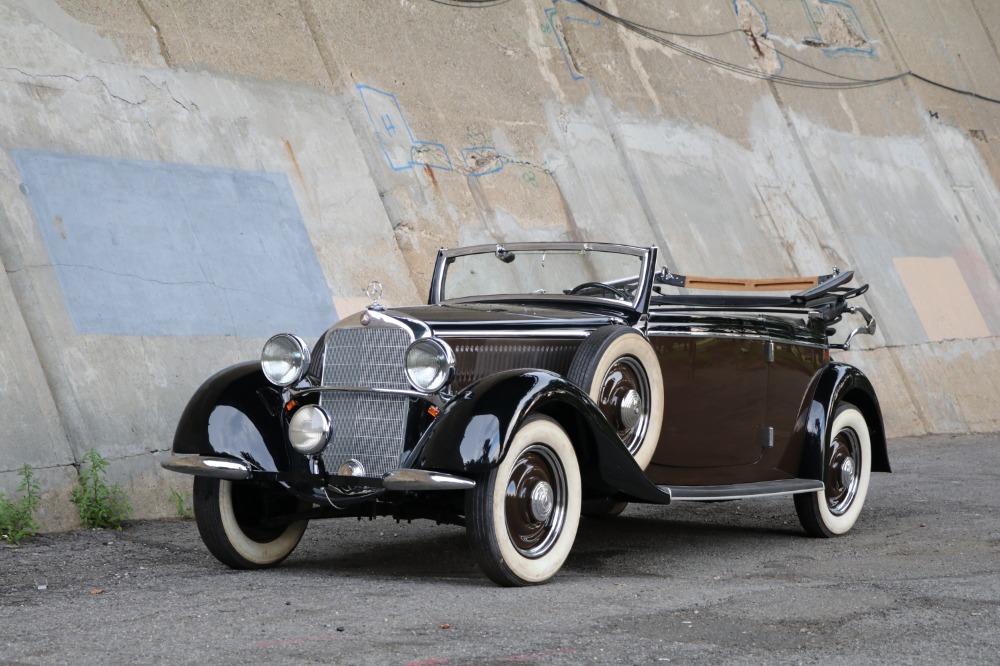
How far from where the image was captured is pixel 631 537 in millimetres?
6227

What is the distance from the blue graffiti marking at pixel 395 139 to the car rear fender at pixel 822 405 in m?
4.64

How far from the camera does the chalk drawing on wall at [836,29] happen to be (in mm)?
16281

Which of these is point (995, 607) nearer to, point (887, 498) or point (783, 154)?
point (887, 498)

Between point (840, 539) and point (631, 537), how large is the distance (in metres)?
1.12

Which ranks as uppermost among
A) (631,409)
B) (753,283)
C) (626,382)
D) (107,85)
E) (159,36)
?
(159,36)

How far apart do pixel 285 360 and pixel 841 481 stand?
10.8 ft

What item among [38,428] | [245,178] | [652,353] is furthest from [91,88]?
[652,353]

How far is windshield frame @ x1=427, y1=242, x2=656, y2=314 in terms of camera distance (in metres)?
5.62

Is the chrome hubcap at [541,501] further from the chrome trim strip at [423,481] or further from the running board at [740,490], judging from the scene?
the running board at [740,490]

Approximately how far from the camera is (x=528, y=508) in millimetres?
4648

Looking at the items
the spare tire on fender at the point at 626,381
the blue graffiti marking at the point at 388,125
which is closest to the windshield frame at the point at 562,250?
the spare tire on fender at the point at 626,381

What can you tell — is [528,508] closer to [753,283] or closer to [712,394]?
[712,394]

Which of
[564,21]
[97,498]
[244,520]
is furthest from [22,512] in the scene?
[564,21]

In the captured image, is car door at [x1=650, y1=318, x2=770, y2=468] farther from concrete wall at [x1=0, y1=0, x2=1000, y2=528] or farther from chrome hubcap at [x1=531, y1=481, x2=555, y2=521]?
concrete wall at [x1=0, y1=0, x2=1000, y2=528]
